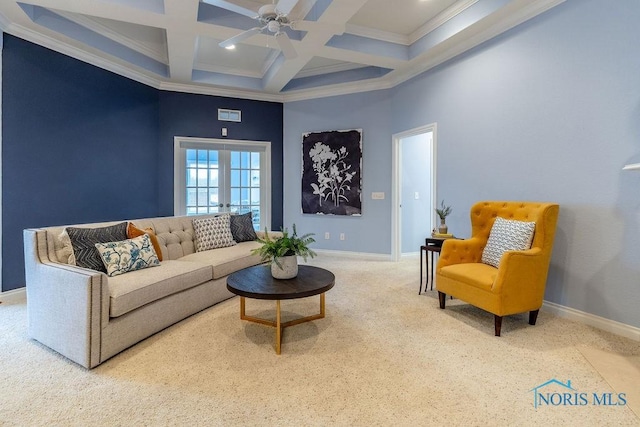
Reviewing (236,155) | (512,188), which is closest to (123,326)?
(512,188)

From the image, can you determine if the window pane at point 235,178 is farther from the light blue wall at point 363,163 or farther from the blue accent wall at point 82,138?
the light blue wall at point 363,163

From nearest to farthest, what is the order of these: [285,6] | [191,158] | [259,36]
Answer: [285,6] → [259,36] → [191,158]

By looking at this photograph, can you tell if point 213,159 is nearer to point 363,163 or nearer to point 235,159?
point 235,159

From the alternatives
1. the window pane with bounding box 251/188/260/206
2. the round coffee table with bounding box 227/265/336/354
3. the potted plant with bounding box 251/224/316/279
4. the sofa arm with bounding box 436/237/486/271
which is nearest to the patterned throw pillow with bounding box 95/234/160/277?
the round coffee table with bounding box 227/265/336/354

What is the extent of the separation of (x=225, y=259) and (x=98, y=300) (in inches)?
54.8

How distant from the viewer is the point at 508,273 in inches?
99.0

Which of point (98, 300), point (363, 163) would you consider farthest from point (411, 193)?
point (98, 300)

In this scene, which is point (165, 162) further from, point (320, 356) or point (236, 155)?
point (320, 356)

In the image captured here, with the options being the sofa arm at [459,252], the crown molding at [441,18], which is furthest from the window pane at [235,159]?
the sofa arm at [459,252]

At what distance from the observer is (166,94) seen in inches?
215

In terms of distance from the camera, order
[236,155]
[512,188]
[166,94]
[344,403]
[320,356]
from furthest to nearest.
→ [236,155] < [166,94] < [512,188] < [320,356] < [344,403]

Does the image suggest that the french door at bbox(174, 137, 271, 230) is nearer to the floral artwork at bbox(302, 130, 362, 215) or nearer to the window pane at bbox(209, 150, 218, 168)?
the window pane at bbox(209, 150, 218, 168)

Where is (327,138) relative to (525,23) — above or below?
below

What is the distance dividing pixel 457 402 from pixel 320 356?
876 millimetres
